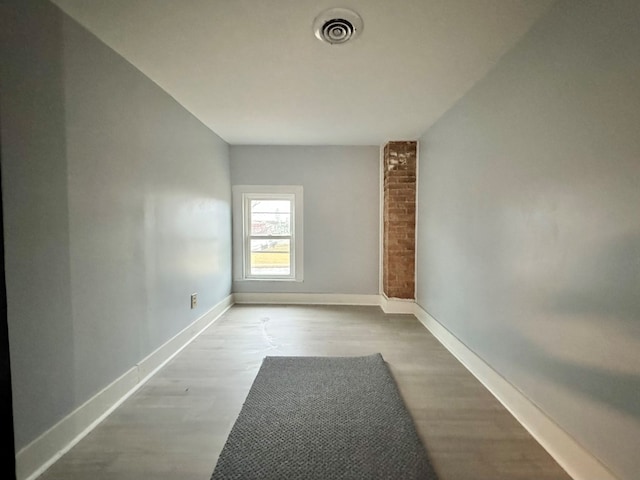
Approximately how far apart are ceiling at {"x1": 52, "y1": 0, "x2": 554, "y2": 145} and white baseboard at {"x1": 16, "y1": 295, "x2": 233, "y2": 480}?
2174 millimetres

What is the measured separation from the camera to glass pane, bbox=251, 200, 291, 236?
4.59m

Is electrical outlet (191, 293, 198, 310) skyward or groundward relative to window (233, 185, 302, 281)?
groundward

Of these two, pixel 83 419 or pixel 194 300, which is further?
pixel 194 300

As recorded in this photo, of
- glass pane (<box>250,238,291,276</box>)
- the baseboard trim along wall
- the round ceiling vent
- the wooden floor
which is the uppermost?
the round ceiling vent

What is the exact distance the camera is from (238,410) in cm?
188

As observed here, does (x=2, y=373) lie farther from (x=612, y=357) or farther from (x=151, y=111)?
(x=612, y=357)

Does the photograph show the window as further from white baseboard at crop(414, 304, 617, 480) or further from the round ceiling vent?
the round ceiling vent

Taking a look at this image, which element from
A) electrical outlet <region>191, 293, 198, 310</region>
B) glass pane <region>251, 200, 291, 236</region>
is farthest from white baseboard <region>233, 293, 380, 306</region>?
electrical outlet <region>191, 293, 198, 310</region>

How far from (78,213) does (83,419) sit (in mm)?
1164

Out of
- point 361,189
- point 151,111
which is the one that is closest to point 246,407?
point 151,111

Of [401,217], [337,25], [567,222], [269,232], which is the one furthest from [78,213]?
[401,217]

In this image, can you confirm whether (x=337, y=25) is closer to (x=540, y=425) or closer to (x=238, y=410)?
(x=238, y=410)

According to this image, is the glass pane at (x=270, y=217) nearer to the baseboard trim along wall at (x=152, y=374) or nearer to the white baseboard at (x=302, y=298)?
the white baseboard at (x=302, y=298)

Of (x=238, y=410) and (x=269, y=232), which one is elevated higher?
(x=269, y=232)
